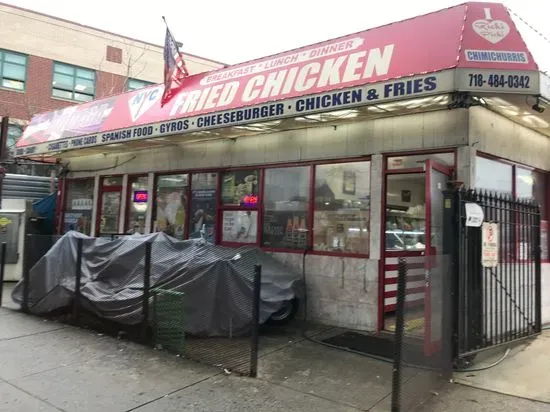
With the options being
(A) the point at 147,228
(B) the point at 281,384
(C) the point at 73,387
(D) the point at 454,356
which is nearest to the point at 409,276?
(D) the point at 454,356

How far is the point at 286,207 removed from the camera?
28.6 feet

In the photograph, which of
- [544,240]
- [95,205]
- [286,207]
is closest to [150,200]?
[95,205]

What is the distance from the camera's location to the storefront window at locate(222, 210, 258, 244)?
9188mm

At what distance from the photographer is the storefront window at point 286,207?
845 cm

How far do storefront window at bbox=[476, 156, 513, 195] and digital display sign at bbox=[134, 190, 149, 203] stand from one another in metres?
7.47

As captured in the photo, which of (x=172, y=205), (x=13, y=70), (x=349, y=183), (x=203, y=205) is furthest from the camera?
(x=13, y=70)

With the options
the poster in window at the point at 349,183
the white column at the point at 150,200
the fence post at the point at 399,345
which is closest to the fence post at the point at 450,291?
the fence post at the point at 399,345

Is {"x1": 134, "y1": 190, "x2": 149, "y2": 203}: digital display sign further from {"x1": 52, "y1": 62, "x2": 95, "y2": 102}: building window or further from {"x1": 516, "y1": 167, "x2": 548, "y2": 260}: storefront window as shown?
{"x1": 52, "y1": 62, "x2": 95, "y2": 102}: building window

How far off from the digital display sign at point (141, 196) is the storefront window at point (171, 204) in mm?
464

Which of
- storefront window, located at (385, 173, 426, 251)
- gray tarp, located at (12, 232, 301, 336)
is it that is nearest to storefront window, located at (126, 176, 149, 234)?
gray tarp, located at (12, 232, 301, 336)

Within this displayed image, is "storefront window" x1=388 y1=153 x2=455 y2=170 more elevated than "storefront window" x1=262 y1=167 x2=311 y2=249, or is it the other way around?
"storefront window" x1=388 y1=153 x2=455 y2=170

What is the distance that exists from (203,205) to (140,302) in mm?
3700

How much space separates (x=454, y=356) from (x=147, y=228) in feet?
25.7

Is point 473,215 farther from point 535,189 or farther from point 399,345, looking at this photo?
point 535,189
